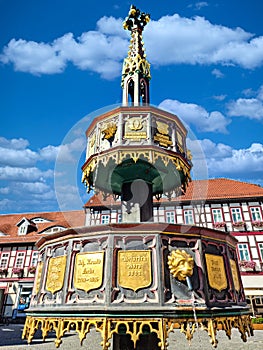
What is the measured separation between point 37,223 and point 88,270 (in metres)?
32.4

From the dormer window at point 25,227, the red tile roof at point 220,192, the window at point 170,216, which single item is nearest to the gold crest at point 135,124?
the red tile roof at point 220,192

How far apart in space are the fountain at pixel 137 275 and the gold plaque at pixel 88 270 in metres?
0.02

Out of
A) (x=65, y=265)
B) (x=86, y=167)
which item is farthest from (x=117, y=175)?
(x=65, y=265)

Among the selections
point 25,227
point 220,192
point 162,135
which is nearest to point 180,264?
point 162,135

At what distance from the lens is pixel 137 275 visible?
4.68m

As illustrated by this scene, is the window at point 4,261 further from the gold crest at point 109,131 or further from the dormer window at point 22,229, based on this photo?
the gold crest at point 109,131

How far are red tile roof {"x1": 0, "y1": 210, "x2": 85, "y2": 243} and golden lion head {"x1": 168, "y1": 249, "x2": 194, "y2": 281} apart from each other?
23.8 metres

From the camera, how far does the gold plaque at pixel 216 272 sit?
5017 millimetres

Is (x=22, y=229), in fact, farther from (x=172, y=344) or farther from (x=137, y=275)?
(x=137, y=275)

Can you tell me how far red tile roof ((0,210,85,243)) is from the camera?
101 feet

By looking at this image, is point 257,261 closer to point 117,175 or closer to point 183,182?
point 183,182

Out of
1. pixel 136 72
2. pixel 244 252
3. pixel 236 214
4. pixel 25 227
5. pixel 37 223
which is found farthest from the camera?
pixel 37 223

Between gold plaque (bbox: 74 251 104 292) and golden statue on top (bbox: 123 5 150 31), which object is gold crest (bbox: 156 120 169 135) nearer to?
gold plaque (bbox: 74 251 104 292)

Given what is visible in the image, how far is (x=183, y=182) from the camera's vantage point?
8320 millimetres
